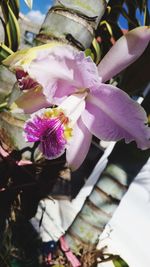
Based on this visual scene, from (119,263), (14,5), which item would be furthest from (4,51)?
(119,263)

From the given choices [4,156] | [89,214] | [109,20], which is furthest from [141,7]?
[89,214]

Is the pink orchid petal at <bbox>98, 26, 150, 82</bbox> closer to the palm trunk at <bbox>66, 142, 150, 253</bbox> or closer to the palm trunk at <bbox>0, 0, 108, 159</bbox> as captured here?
the palm trunk at <bbox>0, 0, 108, 159</bbox>

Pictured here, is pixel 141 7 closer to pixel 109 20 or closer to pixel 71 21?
pixel 109 20

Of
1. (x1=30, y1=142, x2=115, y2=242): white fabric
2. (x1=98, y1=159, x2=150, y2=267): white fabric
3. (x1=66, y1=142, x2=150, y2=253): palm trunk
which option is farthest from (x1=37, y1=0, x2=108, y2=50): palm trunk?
(x1=98, y1=159, x2=150, y2=267): white fabric

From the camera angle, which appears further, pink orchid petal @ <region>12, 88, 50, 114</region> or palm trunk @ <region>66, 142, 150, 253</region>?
palm trunk @ <region>66, 142, 150, 253</region>

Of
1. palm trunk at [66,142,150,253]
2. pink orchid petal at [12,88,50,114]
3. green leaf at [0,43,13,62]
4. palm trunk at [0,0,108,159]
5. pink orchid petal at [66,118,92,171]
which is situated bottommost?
palm trunk at [66,142,150,253]
